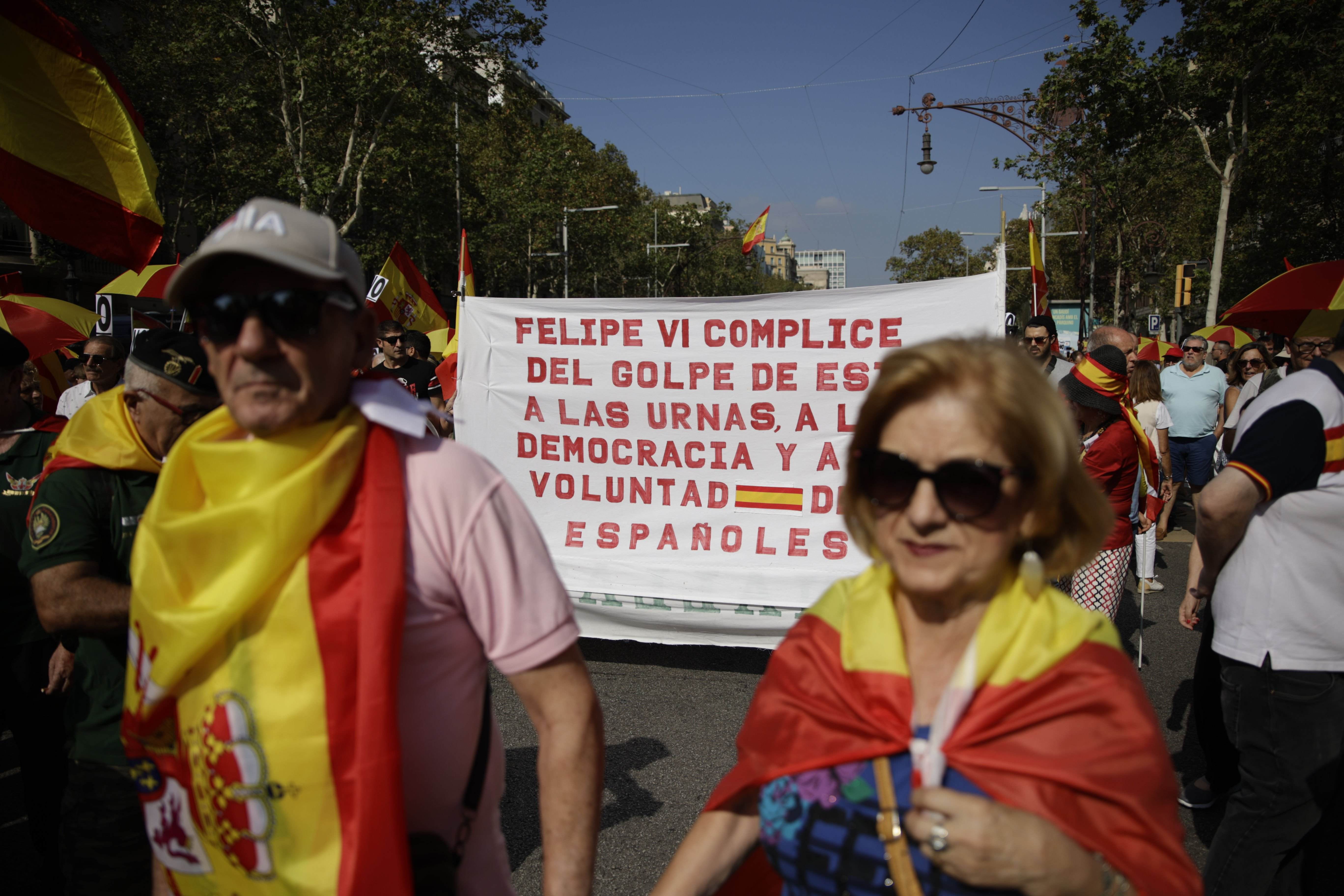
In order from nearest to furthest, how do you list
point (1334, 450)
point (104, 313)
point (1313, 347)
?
point (1334, 450)
point (1313, 347)
point (104, 313)

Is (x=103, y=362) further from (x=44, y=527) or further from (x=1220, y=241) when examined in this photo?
(x=1220, y=241)

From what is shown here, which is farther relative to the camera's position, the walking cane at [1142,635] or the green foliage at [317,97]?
the green foliage at [317,97]

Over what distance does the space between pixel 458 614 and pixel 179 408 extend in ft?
4.81

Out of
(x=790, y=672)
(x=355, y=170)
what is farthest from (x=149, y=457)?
(x=355, y=170)

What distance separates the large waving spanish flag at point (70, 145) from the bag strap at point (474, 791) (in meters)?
3.40

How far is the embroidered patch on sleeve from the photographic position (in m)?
2.22

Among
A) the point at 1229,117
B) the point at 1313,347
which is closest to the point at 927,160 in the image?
the point at 1229,117

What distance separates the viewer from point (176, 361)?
2436 mm

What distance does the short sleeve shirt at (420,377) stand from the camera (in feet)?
23.0

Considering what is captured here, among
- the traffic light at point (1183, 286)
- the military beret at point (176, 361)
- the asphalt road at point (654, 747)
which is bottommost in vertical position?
the asphalt road at point (654, 747)

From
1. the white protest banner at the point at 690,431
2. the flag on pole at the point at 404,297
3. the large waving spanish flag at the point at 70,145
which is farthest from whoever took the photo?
the flag on pole at the point at 404,297

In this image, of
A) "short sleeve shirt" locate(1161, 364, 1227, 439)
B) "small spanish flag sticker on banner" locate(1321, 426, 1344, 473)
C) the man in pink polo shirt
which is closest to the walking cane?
"small spanish flag sticker on banner" locate(1321, 426, 1344, 473)

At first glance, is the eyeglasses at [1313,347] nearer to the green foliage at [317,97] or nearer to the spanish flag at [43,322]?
the spanish flag at [43,322]

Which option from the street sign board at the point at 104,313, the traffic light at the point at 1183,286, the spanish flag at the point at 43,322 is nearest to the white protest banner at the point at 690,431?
the spanish flag at the point at 43,322
